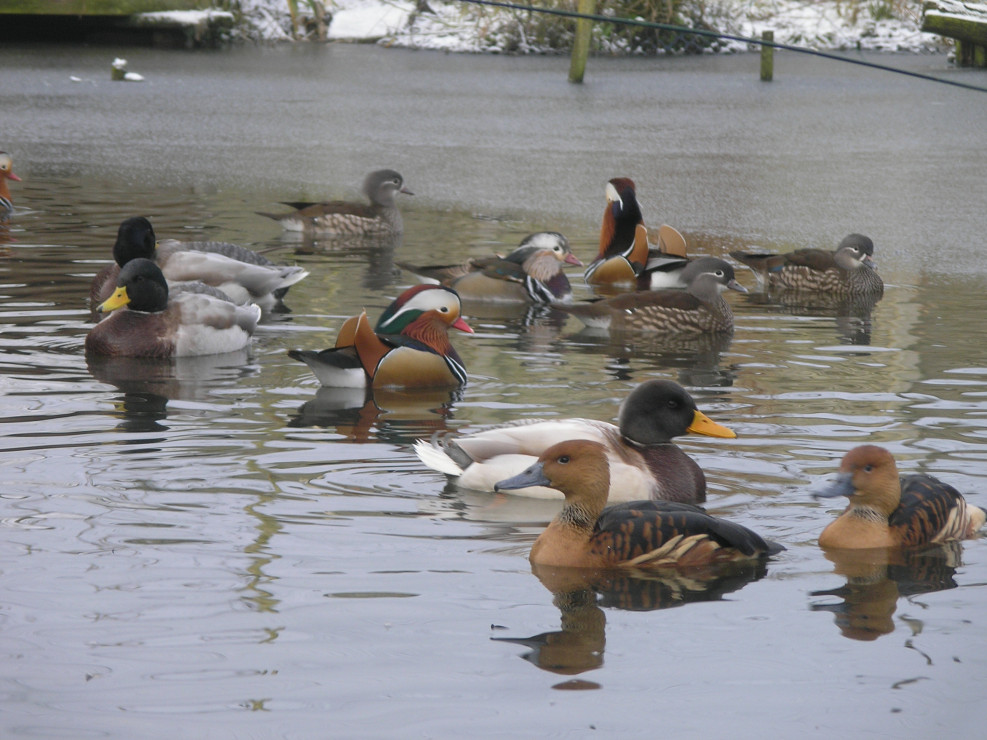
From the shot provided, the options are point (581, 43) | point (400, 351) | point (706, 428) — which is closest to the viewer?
point (706, 428)

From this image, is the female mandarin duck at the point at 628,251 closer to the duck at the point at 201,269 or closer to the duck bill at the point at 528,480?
the duck at the point at 201,269

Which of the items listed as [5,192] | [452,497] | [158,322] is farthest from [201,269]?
[452,497]

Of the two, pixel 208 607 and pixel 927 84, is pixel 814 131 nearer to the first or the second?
pixel 927 84

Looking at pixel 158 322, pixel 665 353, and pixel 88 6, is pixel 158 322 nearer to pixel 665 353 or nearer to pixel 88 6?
pixel 665 353

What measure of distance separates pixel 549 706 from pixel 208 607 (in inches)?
47.2

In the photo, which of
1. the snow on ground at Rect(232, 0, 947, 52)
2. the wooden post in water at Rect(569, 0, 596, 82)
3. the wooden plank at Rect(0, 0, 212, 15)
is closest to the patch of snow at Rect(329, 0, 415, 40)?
the snow on ground at Rect(232, 0, 947, 52)

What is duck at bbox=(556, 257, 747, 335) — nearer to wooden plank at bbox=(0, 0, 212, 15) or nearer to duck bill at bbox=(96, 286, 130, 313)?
duck bill at bbox=(96, 286, 130, 313)

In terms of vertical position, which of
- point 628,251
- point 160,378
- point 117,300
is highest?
point 628,251

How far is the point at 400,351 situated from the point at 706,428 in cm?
239

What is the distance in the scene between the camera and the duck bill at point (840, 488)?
5113 mm

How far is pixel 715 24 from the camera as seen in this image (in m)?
30.8

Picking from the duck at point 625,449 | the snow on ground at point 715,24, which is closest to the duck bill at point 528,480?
the duck at point 625,449

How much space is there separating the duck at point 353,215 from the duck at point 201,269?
2.59m

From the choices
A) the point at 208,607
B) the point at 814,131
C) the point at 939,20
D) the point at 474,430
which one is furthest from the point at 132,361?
the point at 939,20
